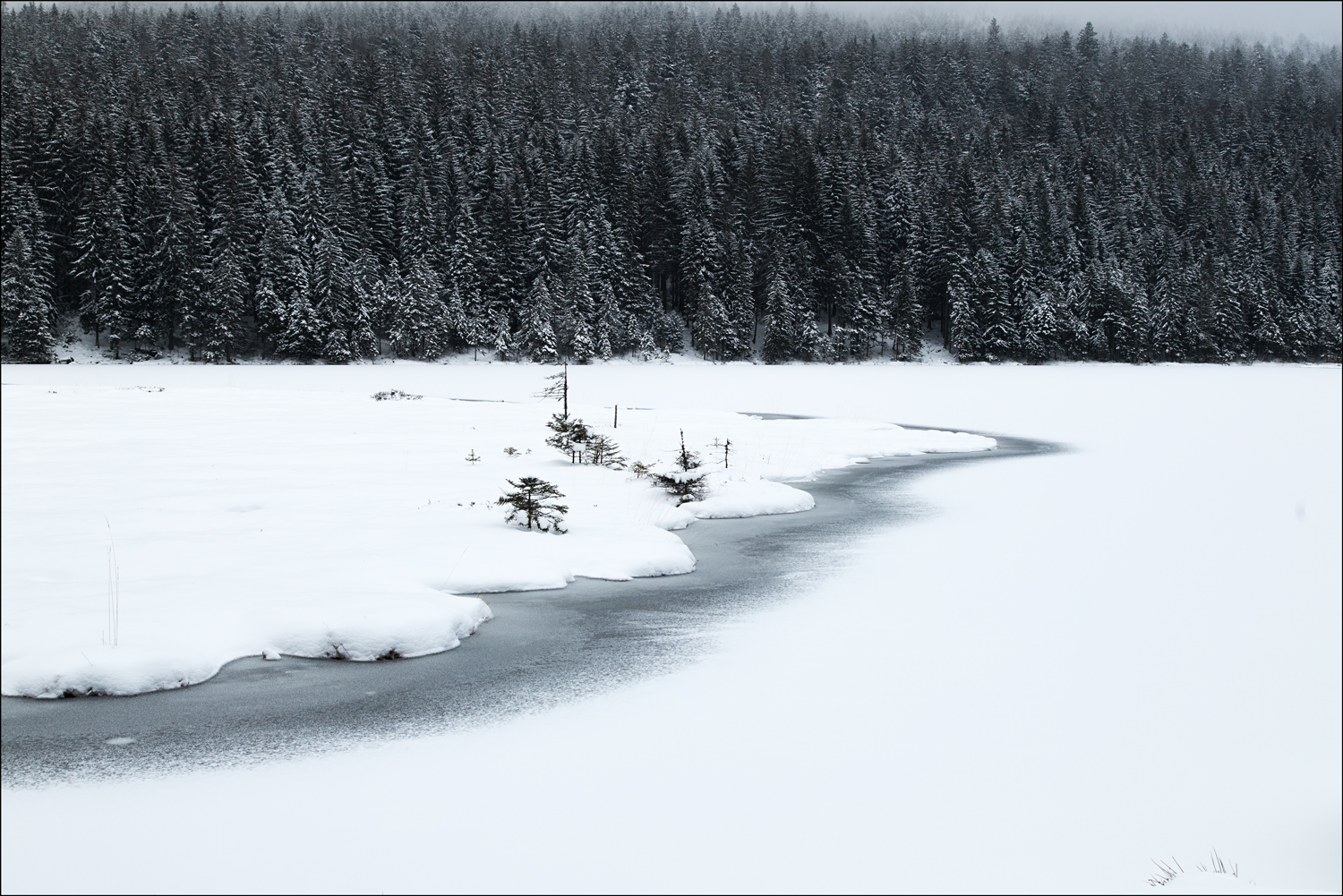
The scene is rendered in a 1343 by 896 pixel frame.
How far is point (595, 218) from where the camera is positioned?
69938 mm

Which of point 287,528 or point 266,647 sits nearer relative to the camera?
point 266,647

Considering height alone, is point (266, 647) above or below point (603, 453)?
below

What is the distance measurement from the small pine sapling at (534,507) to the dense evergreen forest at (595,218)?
158 ft

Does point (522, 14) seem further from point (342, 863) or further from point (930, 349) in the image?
point (342, 863)

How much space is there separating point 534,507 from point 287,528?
3.01 m

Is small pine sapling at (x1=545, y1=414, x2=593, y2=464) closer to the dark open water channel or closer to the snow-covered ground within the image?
the dark open water channel

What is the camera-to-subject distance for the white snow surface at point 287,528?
7887 millimetres

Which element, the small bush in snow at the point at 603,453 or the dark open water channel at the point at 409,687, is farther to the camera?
the small bush in snow at the point at 603,453

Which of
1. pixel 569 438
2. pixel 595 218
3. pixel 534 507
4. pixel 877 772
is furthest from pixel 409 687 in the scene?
pixel 595 218

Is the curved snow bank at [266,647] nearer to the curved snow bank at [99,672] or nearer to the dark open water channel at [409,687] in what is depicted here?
the curved snow bank at [99,672]

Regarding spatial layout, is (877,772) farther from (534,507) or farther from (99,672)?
(534,507)

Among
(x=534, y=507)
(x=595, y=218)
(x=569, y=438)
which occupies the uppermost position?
(x=595, y=218)

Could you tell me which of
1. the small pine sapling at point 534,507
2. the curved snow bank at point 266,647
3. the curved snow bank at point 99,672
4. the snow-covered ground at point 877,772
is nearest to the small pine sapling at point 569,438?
the small pine sapling at point 534,507

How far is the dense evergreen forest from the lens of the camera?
5759cm
